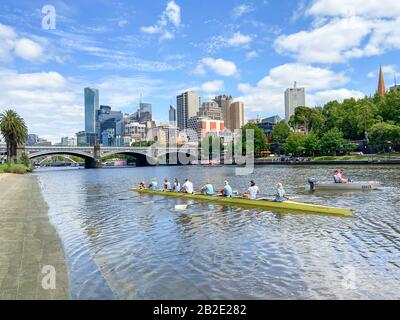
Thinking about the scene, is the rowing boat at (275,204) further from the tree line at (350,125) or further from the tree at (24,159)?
the tree at (24,159)

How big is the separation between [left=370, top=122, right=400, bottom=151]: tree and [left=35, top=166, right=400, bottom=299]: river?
297 feet

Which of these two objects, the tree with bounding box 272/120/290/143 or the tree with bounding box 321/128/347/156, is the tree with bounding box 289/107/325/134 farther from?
the tree with bounding box 321/128/347/156

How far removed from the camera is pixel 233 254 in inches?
639

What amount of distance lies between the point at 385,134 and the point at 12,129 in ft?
361

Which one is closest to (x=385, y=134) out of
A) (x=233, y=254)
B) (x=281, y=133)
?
(x=281, y=133)

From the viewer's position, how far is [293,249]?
16.6 meters

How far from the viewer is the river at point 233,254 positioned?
1191 centimetres

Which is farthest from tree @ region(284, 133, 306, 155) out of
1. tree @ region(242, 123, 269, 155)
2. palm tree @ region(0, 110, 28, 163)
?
palm tree @ region(0, 110, 28, 163)

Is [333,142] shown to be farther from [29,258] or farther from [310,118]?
[29,258]

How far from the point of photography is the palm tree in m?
102

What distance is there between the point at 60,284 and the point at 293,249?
1012 cm

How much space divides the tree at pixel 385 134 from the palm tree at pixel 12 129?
4181 inches

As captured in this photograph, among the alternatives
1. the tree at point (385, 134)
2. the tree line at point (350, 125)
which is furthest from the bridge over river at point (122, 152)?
the tree at point (385, 134)
